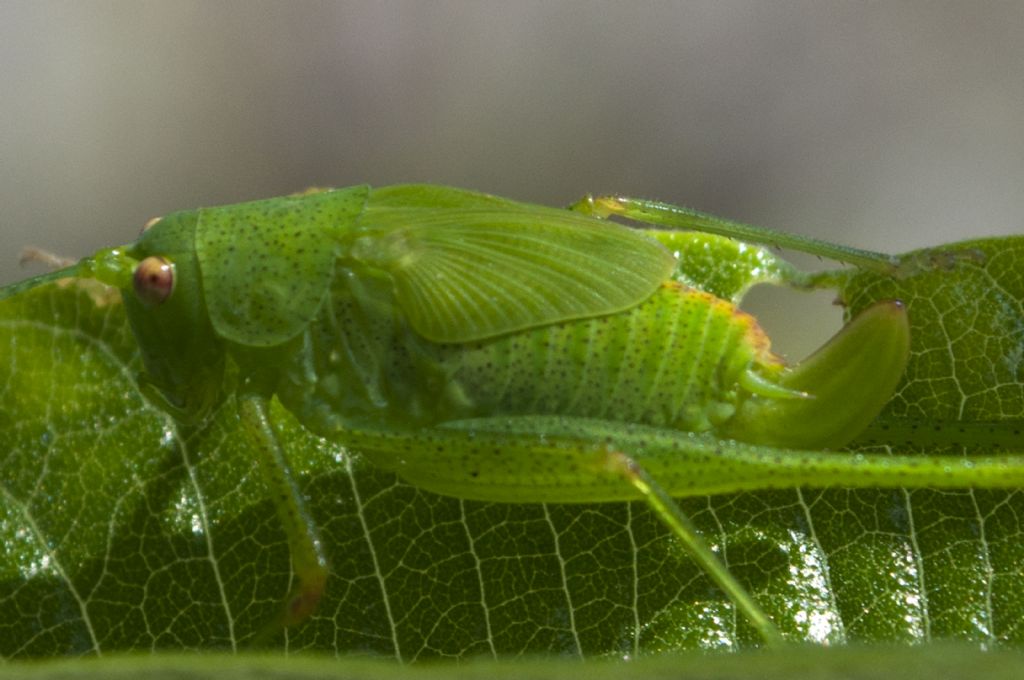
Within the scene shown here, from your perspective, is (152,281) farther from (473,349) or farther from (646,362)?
(646,362)

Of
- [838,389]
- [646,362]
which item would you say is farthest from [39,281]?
[838,389]

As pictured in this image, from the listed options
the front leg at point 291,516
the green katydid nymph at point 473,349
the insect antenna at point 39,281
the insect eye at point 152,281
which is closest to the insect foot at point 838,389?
the green katydid nymph at point 473,349

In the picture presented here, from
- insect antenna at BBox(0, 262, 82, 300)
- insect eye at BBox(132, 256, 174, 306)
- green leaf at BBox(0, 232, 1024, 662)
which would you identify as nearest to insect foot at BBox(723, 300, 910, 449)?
green leaf at BBox(0, 232, 1024, 662)

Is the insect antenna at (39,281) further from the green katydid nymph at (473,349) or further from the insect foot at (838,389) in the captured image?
the insect foot at (838,389)

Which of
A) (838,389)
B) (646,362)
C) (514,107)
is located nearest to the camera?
(838,389)

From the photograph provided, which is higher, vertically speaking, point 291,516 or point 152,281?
point 152,281

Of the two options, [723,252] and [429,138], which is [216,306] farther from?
[429,138]
